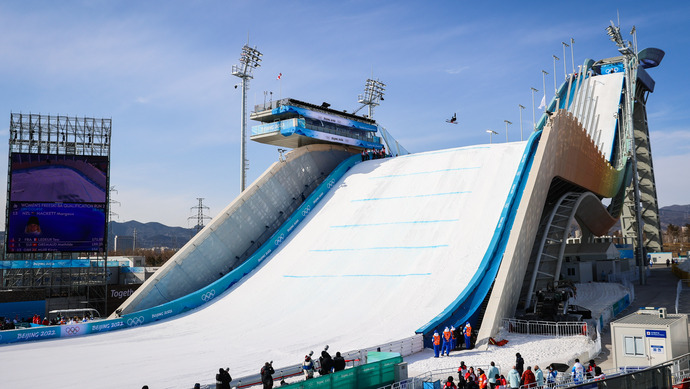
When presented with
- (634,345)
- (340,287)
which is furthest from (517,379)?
(340,287)

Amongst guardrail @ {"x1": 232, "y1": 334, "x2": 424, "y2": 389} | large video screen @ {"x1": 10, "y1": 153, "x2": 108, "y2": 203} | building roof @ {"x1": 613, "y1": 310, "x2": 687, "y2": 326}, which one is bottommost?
guardrail @ {"x1": 232, "y1": 334, "x2": 424, "y2": 389}

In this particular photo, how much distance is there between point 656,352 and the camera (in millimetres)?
13523

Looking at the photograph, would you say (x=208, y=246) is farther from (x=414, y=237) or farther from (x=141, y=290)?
(x=414, y=237)

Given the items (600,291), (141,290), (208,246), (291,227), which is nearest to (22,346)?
(141,290)

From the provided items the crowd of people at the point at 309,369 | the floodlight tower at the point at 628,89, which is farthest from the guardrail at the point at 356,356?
the floodlight tower at the point at 628,89

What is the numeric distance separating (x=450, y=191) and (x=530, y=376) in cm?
1998

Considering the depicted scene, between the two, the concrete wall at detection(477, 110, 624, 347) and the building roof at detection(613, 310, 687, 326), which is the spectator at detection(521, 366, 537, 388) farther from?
the concrete wall at detection(477, 110, 624, 347)

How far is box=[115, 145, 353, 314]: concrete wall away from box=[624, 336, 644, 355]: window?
21.8 m

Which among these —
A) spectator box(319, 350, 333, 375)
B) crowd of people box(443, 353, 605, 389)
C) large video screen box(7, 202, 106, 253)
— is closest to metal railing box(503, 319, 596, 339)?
crowd of people box(443, 353, 605, 389)

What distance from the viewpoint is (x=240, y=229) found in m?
33.6

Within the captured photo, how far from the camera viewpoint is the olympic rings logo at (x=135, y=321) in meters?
25.0

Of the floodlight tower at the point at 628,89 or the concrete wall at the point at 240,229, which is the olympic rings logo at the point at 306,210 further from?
the floodlight tower at the point at 628,89

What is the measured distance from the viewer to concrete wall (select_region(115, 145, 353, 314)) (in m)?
28.8

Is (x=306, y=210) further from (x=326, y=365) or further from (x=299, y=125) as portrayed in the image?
(x=326, y=365)
